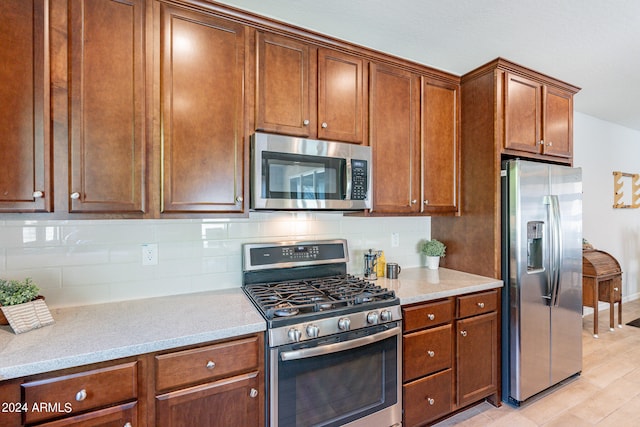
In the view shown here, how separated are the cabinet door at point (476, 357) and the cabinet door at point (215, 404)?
140 cm

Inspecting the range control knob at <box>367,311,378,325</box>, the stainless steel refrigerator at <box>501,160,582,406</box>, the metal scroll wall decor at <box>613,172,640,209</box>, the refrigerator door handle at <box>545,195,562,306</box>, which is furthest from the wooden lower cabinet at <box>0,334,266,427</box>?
the metal scroll wall decor at <box>613,172,640,209</box>

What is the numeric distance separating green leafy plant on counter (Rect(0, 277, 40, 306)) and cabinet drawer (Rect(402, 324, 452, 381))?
1.90 m

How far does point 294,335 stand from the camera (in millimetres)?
1519

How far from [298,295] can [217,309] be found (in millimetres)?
437

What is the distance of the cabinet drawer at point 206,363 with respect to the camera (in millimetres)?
1328

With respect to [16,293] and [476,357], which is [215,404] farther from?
[476,357]

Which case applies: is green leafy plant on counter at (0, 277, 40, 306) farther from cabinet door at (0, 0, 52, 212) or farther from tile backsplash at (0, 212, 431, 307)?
cabinet door at (0, 0, 52, 212)

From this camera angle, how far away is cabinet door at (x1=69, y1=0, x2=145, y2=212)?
144 centimetres

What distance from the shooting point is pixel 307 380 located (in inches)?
61.6

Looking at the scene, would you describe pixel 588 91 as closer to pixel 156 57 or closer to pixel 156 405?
pixel 156 57

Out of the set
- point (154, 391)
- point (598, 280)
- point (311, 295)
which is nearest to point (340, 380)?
point (311, 295)

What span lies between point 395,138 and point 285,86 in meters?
0.87

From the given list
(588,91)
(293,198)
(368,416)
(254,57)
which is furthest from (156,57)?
(588,91)

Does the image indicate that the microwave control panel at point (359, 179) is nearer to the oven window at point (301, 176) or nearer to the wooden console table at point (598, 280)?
the oven window at point (301, 176)
